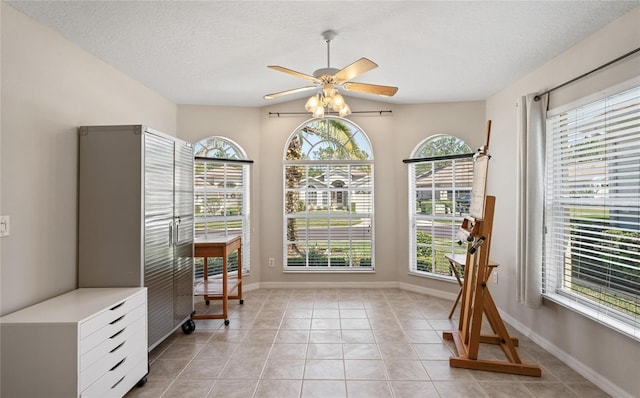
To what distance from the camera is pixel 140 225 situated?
2.45m

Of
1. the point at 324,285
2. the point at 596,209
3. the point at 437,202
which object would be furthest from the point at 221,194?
the point at 596,209

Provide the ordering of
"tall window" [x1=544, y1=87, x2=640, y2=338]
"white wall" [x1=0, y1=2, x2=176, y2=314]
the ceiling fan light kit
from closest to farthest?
"white wall" [x1=0, y1=2, x2=176, y2=314]
"tall window" [x1=544, y1=87, x2=640, y2=338]
the ceiling fan light kit

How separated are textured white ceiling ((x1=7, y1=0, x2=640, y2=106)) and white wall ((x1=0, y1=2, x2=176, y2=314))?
20 cm

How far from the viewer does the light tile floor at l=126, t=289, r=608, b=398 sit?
2.25 m

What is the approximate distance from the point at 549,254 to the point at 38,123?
13.5 feet

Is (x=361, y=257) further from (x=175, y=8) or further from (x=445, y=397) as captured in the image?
(x=175, y=8)

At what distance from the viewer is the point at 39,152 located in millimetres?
2203

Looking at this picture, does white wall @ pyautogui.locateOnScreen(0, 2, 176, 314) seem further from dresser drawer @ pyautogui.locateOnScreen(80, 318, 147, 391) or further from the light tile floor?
the light tile floor

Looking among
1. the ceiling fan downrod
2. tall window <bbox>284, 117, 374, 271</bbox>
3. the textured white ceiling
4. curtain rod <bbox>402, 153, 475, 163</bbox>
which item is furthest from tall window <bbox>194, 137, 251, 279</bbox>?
curtain rod <bbox>402, 153, 475, 163</bbox>

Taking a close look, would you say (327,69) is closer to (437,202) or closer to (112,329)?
(112,329)

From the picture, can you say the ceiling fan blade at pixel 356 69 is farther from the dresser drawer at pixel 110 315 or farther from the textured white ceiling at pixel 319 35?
the dresser drawer at pixel 110 315

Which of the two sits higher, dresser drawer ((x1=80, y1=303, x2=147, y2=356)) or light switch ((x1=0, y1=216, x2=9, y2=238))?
light switch ((x1=0, y1=216, x2=9, y2=238))

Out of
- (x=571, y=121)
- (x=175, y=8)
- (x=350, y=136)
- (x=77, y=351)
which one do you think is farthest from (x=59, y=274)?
(x=571, y=121)

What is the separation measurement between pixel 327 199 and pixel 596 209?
3.06m
